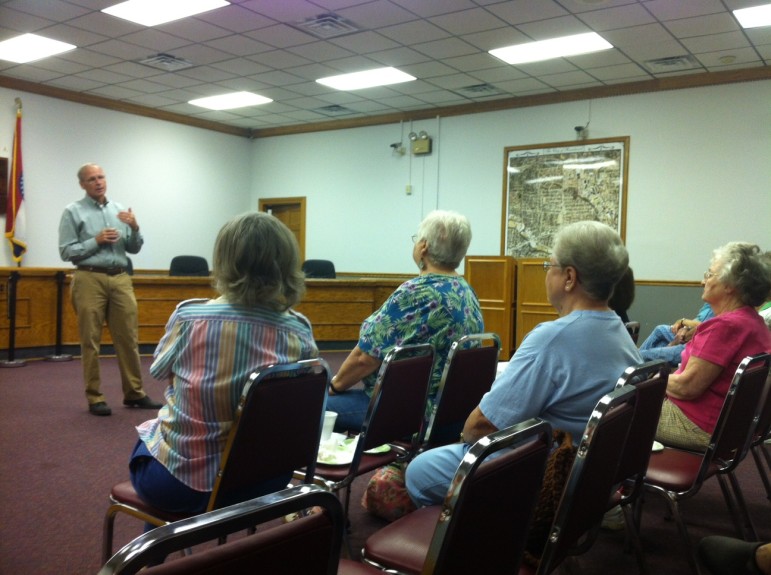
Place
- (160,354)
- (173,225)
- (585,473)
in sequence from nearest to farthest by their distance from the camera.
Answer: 1. (585,473)
2. (160,354)
3. (173,225)

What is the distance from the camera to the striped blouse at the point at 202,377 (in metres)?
1.68

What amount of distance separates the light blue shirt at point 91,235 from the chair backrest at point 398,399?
3019mm

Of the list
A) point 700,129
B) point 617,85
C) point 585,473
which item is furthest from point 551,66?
point 585,473

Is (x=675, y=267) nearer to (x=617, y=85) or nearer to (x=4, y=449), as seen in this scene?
(x=617, y=85)

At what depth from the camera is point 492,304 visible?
777cm

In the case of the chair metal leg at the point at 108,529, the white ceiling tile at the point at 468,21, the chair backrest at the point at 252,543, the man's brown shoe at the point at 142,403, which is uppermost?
the white ceiling tile at the point at 468,21

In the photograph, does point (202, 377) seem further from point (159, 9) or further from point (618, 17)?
point (618, 17)

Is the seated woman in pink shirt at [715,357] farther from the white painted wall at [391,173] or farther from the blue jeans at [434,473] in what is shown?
the white painted wall at [391,173]

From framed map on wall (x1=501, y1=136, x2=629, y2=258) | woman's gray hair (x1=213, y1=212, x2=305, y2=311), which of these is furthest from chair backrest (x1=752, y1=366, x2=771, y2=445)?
framed map on wall (x1=501, y1=136, x2=629, y2=258)

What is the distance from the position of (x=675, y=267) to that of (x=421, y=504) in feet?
21.5

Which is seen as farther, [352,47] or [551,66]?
[551,66]

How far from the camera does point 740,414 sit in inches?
88.6

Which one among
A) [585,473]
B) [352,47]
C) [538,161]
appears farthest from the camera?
[538,161]

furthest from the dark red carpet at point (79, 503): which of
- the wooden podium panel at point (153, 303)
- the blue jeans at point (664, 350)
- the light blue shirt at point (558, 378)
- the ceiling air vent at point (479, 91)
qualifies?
the ceiling air vent at point (479, 91)
